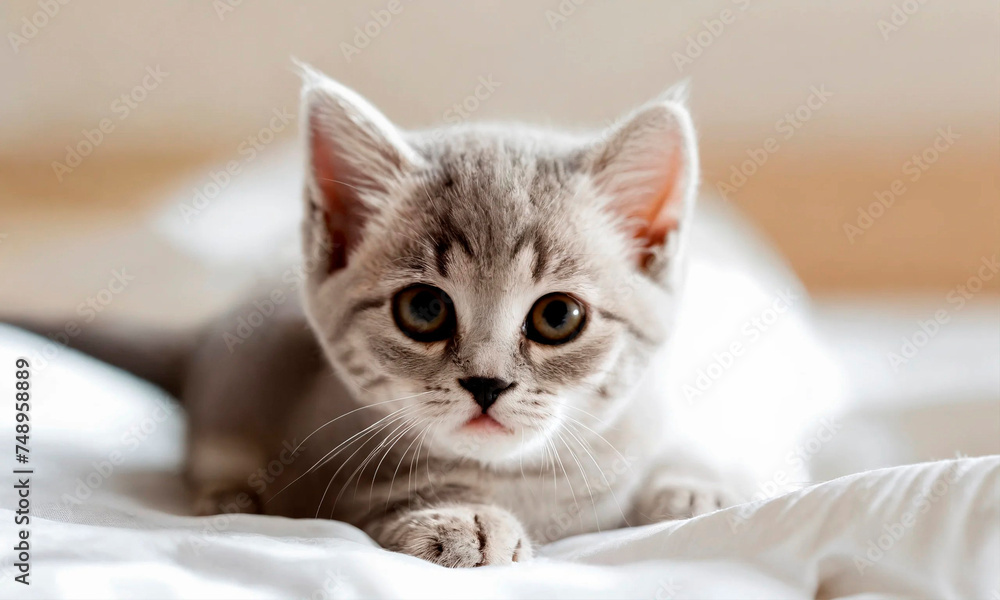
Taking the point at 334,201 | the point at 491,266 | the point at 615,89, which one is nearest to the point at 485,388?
the point at 491,266

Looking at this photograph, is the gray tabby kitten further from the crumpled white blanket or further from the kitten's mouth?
the crumpled white blanket

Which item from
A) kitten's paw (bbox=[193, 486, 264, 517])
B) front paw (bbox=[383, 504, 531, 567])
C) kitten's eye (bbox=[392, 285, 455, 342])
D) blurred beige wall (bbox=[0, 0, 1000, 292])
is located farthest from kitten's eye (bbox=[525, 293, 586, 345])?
blurred beige wall (bbox=[0, 0, 1000, 292])

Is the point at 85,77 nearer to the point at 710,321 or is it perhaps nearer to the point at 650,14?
the point at 650,14

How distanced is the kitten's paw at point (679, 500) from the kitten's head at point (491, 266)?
175 millimetres

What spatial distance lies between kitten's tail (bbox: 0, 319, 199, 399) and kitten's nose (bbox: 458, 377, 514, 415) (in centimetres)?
70

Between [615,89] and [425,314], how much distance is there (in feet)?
5.31

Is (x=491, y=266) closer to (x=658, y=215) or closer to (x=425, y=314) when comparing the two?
(x=425, y=314)

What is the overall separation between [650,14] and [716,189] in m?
0.57

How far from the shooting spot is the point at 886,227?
8.44ft

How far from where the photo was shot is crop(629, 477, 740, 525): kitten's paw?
3.82ft

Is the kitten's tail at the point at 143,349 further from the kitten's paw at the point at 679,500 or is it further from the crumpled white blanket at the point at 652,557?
the kitten's paw at the point at 679,500

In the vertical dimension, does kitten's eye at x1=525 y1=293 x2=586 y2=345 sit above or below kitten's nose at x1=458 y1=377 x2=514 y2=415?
above

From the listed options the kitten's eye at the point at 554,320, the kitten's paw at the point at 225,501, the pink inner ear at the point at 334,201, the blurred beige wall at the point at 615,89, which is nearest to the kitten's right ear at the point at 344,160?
the pink inner ear at the point at 334,201

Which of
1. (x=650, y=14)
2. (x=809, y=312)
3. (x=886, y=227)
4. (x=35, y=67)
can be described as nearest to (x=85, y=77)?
(x=35, y=67)
